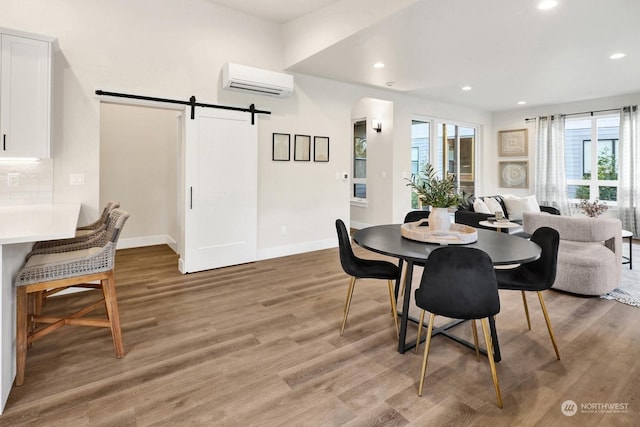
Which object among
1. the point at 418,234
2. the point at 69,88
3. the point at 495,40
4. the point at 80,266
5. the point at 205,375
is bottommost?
the point at 205,375

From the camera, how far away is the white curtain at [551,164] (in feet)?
24.1

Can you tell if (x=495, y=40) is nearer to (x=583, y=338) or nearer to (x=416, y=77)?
(x=416, y=77)

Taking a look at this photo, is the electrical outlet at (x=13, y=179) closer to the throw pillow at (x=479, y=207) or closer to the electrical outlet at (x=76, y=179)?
the electrical outlet at (x=76, y=179)

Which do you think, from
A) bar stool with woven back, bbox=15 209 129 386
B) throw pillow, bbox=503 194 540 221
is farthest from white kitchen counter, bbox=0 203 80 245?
throw pillow, bbox=503 194 540 221

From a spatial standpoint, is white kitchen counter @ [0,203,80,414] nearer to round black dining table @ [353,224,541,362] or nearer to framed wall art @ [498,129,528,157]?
round black dining table @ [353,224,541,362]

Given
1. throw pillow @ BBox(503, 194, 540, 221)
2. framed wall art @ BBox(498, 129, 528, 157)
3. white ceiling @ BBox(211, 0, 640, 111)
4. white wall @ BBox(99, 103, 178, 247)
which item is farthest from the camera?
framed wall art @ BBox(498, 129, 528, 157)

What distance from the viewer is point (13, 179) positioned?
329 cm

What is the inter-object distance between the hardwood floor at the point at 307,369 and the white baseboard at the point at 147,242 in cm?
234

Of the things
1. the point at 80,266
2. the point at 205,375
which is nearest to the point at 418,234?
the point at 205,375

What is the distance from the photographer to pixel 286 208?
513 centimetres

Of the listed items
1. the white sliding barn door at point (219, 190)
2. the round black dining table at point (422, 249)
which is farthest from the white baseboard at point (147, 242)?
the round black dining table at point (422, 249)

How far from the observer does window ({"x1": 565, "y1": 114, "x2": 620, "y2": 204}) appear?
22.5ft

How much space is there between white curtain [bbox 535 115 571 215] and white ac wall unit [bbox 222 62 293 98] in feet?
19.1

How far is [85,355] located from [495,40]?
4512 mm
